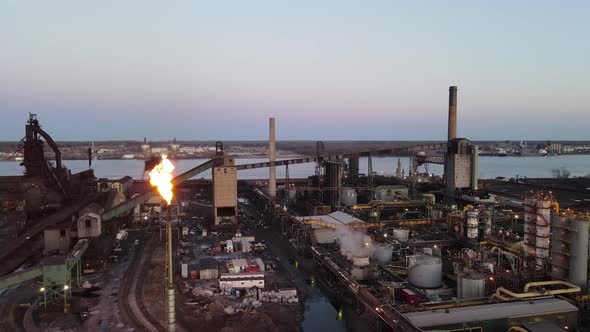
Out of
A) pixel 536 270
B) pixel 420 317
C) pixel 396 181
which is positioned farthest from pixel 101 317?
pixel 396 181

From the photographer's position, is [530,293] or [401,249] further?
[401,249]

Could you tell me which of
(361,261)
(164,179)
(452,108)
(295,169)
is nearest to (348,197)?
(452,108)

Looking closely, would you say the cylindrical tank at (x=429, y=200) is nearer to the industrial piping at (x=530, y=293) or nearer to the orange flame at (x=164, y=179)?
the industrial piping at (x=530, y=293)

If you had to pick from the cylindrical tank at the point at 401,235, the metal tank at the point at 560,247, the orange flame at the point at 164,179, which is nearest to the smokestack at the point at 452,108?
the cylindrical tank at the point at 401,235

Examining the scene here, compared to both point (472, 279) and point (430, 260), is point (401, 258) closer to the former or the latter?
point (430, 260)

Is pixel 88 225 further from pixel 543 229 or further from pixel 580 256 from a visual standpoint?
pixel 580 256

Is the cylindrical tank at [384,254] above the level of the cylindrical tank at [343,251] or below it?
above

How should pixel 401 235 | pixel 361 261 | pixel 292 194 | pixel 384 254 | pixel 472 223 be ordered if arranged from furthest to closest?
1. pixel 292 194
2. pixel 401 235
3. pixel 472 223
4. pixel 384 254
5. pixel 361 261
